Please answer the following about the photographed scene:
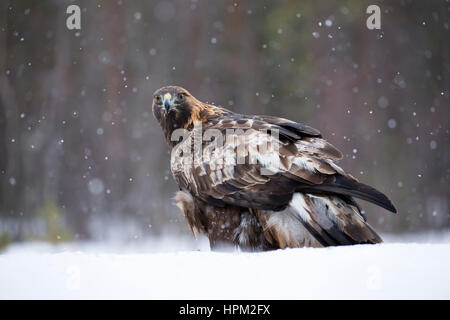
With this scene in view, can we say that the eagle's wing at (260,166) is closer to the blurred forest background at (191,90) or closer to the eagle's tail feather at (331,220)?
the eagle's tail feather at (331,220)

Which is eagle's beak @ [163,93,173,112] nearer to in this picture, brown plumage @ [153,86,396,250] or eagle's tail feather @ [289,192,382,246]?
brown plumage @ [153,86,396,250]

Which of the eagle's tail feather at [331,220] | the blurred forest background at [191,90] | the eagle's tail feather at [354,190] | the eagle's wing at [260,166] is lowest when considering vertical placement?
the eagle's tail feather at [331,220]

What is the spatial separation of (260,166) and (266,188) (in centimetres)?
21

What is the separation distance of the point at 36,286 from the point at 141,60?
29.7ft

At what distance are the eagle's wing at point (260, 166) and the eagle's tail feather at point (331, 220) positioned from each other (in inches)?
2.7

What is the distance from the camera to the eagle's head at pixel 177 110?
4.31 metres

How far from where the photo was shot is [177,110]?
432cm

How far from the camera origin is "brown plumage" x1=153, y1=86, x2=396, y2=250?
3145 millimetres

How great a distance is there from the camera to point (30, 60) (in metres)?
10.3

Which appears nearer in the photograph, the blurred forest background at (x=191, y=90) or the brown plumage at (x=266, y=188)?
the brown plumage at (x=266, y=188)

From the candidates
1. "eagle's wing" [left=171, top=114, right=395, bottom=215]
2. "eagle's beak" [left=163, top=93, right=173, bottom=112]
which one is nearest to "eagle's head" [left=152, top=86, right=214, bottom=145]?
"eagle's beak" [left=163, top=93, right=173, bottom=112]

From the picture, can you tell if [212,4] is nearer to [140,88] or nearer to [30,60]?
[140,88]

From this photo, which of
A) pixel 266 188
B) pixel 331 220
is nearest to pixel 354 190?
pixel 331 220

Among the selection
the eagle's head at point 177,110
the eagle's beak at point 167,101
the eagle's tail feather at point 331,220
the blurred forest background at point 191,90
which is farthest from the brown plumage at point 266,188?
the blurred forest background at point 191,90
